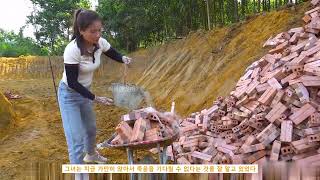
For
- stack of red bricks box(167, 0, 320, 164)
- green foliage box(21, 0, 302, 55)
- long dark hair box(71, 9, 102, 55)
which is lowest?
stack of red bricks box(167, 0, 320, 164)

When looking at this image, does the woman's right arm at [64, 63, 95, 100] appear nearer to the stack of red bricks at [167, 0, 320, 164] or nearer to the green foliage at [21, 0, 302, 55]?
the stack of red bricks at [167, 0, 320, 164]

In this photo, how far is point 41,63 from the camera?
103 feet

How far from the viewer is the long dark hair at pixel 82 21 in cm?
407

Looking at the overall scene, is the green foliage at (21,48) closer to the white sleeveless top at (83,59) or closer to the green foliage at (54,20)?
the green foliage at (54,20)

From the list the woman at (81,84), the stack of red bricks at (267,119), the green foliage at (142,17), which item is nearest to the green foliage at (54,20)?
the green foliage at (142,17)

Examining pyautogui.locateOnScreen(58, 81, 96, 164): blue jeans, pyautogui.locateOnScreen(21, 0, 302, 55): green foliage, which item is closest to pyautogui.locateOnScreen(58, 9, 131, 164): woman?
pyautogui.locateOnScreen(58, 81, 96, 164): blue jeans

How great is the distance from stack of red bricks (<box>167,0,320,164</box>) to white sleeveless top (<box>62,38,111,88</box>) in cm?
299

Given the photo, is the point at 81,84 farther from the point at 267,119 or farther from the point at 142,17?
the point at 142,17

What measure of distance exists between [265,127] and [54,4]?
31.8 metres

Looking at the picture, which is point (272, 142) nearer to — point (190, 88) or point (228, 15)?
point (190, 88)

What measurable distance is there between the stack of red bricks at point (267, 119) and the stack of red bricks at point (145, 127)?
263 centimetres

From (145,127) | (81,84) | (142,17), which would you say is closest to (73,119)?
(81,84)

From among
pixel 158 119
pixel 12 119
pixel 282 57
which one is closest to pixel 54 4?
pixel 12 119

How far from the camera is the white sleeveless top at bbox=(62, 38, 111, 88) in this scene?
13.6 ft
